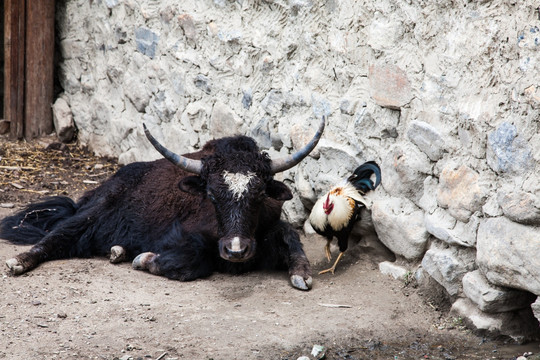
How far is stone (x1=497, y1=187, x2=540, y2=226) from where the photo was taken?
365 cm

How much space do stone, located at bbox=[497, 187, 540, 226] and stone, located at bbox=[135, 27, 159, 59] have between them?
4.21 metres

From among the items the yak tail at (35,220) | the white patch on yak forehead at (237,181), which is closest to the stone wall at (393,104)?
the white patch on yak forehead at (237,181)

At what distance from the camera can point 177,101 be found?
6883mm

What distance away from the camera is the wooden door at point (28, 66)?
8.10 m

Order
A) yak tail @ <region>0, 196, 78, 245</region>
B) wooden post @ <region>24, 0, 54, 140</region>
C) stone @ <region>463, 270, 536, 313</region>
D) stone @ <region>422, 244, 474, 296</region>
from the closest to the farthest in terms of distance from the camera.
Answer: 1. stone @ <region>463, 270, 536, 313</region>
2. stone @ <region>422, 244, 474, 296</region>
3. yak tail @ <region>0, 196, 78, 245</region>
4. wooden post @ <region>24, 0, 54, 140</region>

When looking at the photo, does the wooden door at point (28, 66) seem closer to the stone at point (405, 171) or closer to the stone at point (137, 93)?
the stone at point (137, 93)

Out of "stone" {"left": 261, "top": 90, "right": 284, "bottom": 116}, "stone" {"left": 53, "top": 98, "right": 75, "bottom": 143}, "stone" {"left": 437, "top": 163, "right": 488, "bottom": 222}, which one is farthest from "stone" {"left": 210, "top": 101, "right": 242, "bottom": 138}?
"stone" {"left": 53, "top": 98, "right": 75, "bottom": 143}

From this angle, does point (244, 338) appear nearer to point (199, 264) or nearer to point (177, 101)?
point (199, 264)

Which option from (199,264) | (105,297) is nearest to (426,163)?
(199,264)

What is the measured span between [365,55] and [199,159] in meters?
1.49

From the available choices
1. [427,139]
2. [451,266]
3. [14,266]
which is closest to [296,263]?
[451,266]

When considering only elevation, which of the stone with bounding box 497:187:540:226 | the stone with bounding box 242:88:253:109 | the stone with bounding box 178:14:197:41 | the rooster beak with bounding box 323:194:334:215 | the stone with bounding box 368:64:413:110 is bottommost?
the rooster beak with bounding box 323:194:334:215

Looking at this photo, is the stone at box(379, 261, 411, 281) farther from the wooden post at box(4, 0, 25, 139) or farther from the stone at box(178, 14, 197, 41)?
the wooden post at box(4, 0, 25, 139)

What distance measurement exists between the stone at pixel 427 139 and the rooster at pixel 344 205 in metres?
0.45
